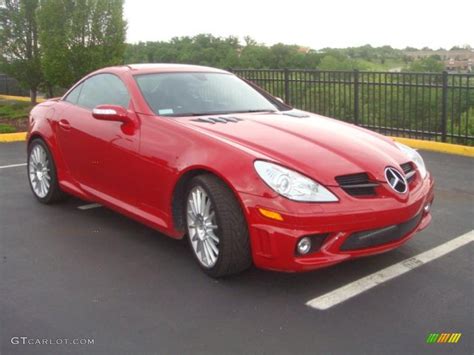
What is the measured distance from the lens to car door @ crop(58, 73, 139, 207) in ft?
15.3

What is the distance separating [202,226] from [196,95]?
140cm

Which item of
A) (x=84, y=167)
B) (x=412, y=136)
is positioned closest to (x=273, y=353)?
(x=84, y=167)

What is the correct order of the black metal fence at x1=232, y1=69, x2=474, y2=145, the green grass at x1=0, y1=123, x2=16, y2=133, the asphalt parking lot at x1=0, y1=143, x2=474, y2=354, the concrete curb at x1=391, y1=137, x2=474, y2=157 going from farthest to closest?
the green grass at x1=0, y1=123, x2=16, y2=133 → the black metal fence at x1=232, y1=69, x2=474, y2=145 → the concrete curb at x1=391, y1=137, x2=474, y2=157 → the asphalt parking lot at x1=0, y1=143, x2=474, y2=354

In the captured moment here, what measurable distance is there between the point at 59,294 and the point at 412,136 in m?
8.03

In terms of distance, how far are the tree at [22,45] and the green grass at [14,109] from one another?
78 cm

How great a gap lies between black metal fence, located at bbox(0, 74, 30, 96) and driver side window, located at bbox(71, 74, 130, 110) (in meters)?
16.7

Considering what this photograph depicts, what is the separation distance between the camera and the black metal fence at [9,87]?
2133 cm

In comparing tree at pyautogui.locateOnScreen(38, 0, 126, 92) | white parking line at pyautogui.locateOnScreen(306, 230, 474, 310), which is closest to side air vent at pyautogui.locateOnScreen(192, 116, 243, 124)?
white parking line at pyautogui.locateOnScreen(306, 230, 474, 310)

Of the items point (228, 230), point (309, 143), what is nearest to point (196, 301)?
point (228, 230)

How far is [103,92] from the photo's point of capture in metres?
5.31

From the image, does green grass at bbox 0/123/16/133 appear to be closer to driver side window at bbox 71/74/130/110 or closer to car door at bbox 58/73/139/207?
car door at bbox 58/73/139/207

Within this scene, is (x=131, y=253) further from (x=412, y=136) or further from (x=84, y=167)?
(x=412, y=136)

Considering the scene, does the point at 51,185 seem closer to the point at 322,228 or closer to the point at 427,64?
the point at 322,228

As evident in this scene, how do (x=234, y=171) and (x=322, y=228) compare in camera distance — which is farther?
(x=234, y=171)
